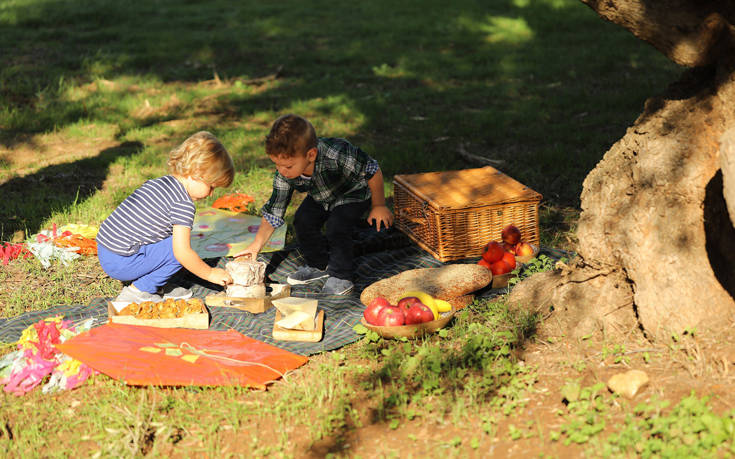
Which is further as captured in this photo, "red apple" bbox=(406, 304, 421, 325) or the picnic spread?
"red apple" bbox=(406, 304, 421, 325)

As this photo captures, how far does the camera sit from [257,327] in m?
4.82

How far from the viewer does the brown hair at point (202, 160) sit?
4.83 m

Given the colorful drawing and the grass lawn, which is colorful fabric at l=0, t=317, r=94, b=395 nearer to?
the grass lawn

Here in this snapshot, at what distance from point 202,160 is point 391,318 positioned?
1.72 metres

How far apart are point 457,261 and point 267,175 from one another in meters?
3.06

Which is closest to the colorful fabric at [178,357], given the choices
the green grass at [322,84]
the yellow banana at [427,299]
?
the yellow banana at [427,299]

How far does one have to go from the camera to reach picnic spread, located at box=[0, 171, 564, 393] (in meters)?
4.13

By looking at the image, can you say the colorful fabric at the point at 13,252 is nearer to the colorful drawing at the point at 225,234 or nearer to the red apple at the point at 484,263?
the colorful drawing at the point at 225,234

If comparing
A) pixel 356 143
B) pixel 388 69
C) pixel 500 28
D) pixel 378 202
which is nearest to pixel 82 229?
pixel 378 202

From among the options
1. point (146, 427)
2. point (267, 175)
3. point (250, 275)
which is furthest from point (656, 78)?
point (146, 427)

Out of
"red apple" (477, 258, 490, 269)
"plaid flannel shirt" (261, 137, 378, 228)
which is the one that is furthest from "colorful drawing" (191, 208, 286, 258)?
"red apple" (477, 258, 490, 269)

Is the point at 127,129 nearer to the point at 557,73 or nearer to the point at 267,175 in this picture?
the point at 267,175

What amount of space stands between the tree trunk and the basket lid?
1690 millimetres

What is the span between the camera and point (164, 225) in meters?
5.09
